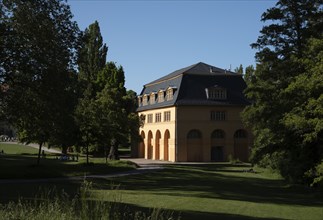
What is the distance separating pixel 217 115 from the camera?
7025 cm

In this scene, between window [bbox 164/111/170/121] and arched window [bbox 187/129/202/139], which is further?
window [bbox 164/111/170/121]

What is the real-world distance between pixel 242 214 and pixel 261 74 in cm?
1520

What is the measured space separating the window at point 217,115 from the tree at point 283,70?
125ft

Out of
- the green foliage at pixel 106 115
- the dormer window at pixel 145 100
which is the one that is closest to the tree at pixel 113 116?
the green foliage at pixel 106 115

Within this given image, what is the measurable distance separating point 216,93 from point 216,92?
0.56 feet

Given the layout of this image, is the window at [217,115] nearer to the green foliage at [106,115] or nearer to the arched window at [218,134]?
the arched window at [218,134]

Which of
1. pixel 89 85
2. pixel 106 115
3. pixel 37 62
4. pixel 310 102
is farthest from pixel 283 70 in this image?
pixel 106 115

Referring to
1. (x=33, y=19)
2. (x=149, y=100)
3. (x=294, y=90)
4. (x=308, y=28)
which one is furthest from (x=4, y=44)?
(x=149, y=100)

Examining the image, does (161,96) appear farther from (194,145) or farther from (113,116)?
(113,116)

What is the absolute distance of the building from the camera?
6925 cm

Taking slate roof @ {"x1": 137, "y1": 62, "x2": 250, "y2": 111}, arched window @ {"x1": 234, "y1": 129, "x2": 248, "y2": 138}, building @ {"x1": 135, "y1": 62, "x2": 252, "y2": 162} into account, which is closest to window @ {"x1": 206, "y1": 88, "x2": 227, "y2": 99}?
building @ {"x1": 135, "y1": 62, "x2": 252, "y2": 162}

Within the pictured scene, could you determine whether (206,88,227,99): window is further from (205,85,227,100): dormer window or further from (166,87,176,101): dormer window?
(166,87,176,101): dormer window

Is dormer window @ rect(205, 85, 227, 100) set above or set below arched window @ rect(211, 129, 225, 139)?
above

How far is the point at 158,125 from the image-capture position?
76.2m
